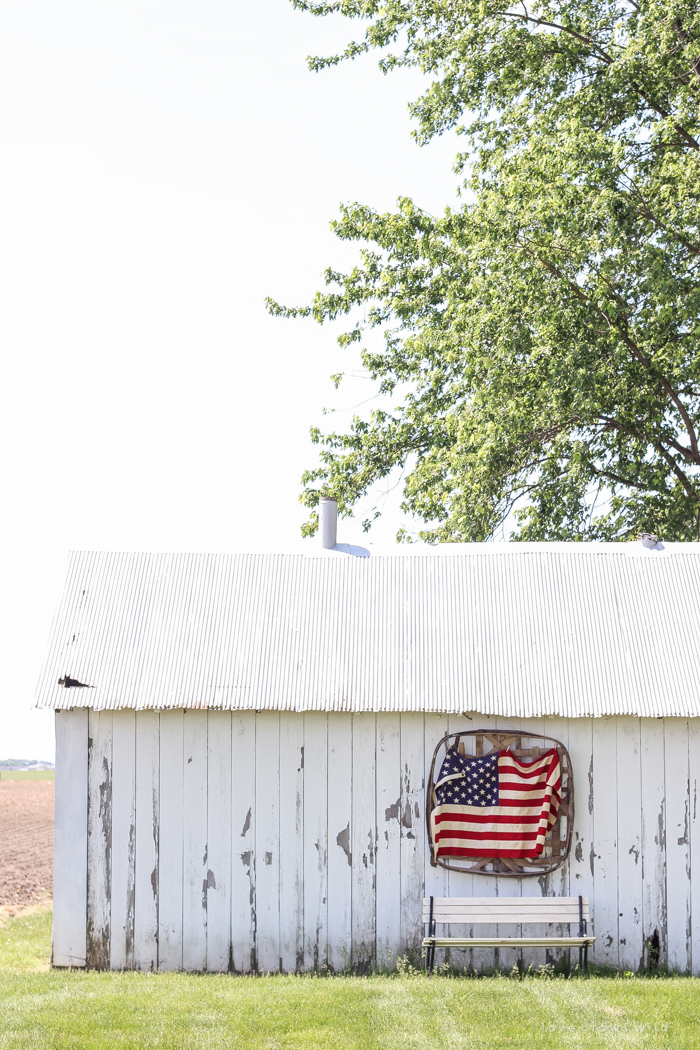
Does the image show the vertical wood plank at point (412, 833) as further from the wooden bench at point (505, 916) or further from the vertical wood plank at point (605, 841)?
the vertical wood plank at point (605, 841)

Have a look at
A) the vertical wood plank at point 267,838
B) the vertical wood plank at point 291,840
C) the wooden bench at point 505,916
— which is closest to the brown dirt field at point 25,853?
the vertical wood plank at point 267,838

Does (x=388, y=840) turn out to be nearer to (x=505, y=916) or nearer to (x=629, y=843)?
(x=505, y=916)

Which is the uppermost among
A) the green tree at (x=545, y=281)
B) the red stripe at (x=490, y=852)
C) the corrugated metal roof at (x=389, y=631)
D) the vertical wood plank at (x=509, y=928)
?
the green tree at (x=545, y=281)

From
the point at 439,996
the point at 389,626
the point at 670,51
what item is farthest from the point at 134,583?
the point at 670,51

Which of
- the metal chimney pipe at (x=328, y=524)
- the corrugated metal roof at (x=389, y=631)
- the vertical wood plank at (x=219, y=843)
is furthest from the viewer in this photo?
the metal chimney pipe at (x=328, y=524)

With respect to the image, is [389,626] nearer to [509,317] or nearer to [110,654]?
[110,654]

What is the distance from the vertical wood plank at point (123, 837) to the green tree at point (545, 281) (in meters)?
9.00

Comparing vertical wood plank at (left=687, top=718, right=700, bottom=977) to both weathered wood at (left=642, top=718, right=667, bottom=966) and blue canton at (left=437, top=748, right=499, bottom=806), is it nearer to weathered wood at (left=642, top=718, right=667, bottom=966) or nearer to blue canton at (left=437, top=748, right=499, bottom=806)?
weathered wood at (left=642, top=718, right=667, bottom=966)

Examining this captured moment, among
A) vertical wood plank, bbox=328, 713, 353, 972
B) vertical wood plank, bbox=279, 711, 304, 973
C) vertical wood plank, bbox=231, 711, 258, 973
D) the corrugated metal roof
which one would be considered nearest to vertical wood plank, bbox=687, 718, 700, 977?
the corrugated metal roof

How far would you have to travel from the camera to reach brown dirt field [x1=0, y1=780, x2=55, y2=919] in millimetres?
16766

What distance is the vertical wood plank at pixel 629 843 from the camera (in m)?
9.38

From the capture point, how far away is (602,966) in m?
9.33

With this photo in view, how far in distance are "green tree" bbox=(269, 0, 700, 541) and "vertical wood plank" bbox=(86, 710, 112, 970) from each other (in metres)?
9.13

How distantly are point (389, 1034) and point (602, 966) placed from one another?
3.17 m
